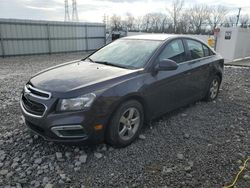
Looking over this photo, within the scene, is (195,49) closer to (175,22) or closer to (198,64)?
(198,64)

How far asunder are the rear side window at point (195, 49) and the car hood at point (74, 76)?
68.2 inches

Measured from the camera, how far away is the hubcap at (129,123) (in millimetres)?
3113

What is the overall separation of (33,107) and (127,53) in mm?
1727

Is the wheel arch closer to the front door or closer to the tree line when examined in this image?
the front door

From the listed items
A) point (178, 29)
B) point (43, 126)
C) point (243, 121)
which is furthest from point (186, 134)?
point (178, 29)

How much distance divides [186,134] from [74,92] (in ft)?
6.44

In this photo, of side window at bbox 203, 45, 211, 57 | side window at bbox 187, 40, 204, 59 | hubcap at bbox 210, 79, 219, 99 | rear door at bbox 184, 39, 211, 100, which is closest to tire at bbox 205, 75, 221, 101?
hubcap at bbox 210, 79, 219, 99

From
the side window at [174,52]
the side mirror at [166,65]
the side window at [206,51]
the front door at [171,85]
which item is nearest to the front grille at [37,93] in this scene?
the front door at [171,85]

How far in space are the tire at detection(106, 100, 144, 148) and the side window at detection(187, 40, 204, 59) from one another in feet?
6.00

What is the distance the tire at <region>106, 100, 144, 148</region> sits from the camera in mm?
2947

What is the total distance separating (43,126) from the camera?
8.97 ft

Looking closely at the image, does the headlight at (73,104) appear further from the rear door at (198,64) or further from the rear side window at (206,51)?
the rear side window at (206,51)

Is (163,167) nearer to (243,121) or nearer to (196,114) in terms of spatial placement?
(196,114)

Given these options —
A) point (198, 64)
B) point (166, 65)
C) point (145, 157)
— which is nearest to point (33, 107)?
point (145, 157)
